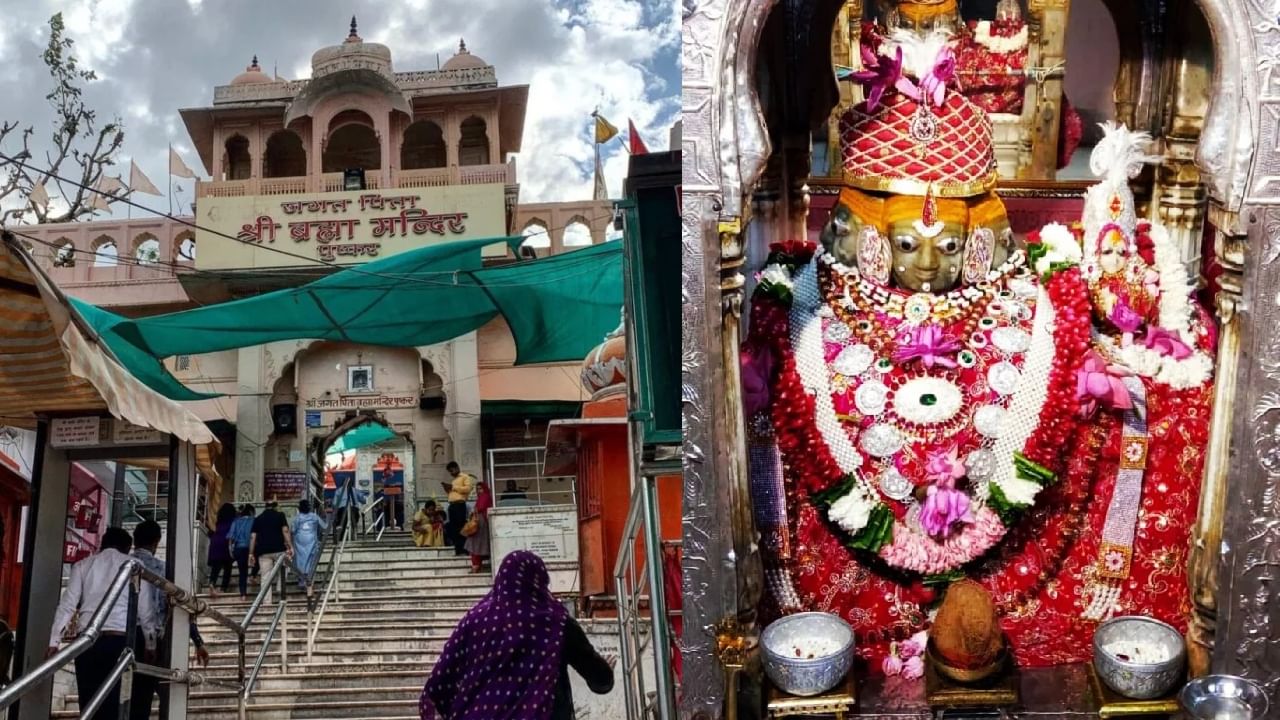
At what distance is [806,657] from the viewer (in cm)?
501

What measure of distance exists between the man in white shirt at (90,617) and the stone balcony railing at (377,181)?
15787 mm

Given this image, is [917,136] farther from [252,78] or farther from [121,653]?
[252,78]

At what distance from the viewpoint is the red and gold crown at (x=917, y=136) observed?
5.66 meters

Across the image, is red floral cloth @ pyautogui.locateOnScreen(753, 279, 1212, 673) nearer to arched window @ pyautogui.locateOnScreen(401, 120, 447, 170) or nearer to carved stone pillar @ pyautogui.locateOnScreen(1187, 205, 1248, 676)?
carved stone pillar @ pyautogui.locateOnScreen(1187, 205, 1248, 676)

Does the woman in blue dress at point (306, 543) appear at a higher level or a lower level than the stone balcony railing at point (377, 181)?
lower

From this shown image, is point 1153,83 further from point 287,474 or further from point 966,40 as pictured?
point 287,474

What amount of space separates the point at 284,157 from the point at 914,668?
2282 centimetres

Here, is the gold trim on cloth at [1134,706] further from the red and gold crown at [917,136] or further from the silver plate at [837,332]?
the red and gold crown at [917,136]

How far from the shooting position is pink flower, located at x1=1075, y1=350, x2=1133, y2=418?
5.32 metres

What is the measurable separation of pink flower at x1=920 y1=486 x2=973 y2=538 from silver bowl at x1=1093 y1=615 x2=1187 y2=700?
69cm

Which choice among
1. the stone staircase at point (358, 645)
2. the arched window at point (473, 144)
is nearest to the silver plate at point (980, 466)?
the stone staircase at point (358, 645)

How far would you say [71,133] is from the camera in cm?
2306

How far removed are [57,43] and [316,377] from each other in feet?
24.3

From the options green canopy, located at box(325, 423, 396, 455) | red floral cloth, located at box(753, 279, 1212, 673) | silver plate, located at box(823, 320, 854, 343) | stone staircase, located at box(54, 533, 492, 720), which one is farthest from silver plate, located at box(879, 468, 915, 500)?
green canopy, located at box(325, 423, 396, 455)
